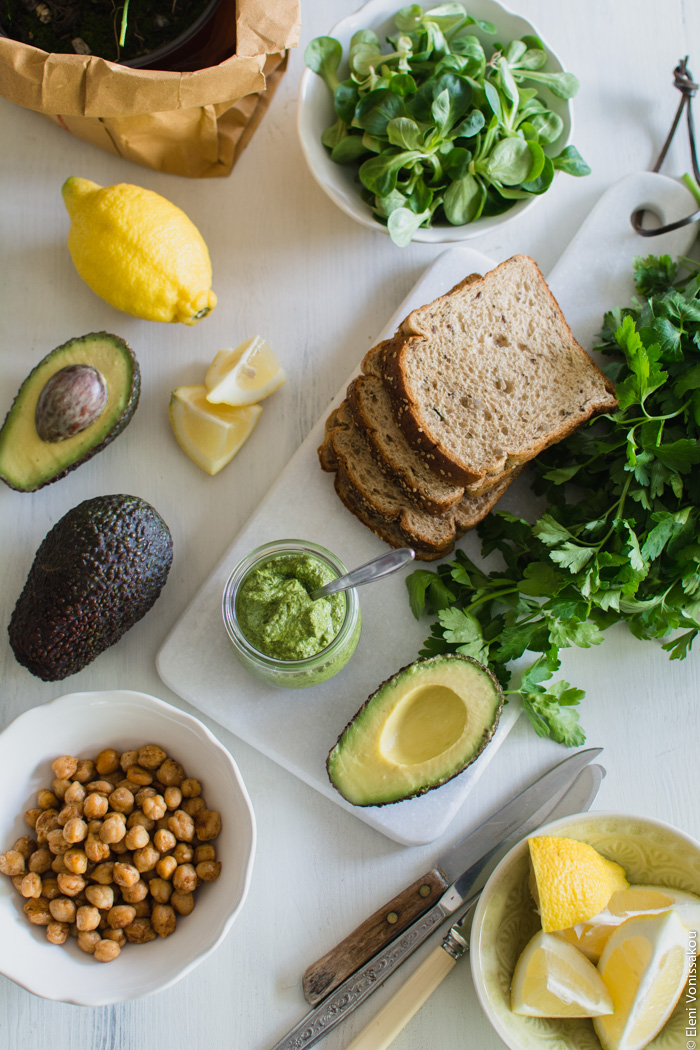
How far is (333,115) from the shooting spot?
5.18 feet

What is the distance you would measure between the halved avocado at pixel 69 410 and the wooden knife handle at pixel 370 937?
1.00 meters

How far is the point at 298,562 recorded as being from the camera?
4.60ft

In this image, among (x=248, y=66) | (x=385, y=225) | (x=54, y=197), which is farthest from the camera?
(x=54, y=197)

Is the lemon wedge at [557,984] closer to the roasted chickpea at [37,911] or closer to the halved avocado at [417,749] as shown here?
the halved avocado at [417,749]

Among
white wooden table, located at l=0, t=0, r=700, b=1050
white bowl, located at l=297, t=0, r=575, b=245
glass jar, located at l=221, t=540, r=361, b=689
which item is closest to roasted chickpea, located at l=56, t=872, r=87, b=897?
white wooden table, located at l=0, t=0, r=700, b=1050

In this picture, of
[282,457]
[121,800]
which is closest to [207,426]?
[282,457]

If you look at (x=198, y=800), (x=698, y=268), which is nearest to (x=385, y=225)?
(x=698, y=268)

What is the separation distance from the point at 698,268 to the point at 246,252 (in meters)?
0.91

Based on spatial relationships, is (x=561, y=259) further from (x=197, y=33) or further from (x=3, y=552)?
(x=3, y=552)

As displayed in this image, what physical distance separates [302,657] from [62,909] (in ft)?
1.84

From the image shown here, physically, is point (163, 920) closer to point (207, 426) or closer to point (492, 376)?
point (207, 426)

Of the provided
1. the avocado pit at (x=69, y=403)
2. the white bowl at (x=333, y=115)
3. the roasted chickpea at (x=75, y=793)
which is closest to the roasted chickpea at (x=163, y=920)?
the roasted chickpea at (x=75, y=793)

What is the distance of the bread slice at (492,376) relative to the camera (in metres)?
1.45

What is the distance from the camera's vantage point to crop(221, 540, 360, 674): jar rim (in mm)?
1348
